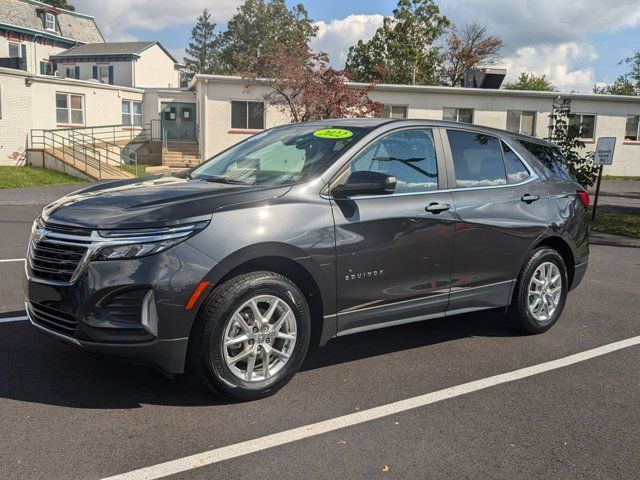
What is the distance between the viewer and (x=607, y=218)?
15453 mm

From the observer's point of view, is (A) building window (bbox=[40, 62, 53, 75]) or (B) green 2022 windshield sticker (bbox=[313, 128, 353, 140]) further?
(A) building window (bbox=[40, 62, 53, 75])

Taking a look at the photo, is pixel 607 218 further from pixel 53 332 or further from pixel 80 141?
pixel 80 141

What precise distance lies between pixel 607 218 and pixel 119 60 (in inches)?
1563

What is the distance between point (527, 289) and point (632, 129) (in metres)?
30.3

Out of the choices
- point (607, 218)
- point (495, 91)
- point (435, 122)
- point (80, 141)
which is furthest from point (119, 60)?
point (435, 122)

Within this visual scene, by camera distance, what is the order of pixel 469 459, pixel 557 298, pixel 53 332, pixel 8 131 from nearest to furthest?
pixel 469 459, pixel 53 332, pixel 557 298, pixel 8 131

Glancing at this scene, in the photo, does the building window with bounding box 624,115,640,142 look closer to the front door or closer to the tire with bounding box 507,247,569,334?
the tire with bounding box 507,247,569,334

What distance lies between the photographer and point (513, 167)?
5.40m

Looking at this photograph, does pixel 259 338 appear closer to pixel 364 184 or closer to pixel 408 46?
pixel 364 184

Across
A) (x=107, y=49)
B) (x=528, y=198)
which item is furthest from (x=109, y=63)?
(x=528, y=198)

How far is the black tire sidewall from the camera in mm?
5316

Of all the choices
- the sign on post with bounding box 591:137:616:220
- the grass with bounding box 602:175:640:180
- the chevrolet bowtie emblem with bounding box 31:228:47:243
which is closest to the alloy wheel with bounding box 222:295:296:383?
the chevrolet bowtie emblem with bounding box 31:228:47:243

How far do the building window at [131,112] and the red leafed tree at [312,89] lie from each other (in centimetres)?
1172

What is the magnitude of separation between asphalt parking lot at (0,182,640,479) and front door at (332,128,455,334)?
0.51 m
